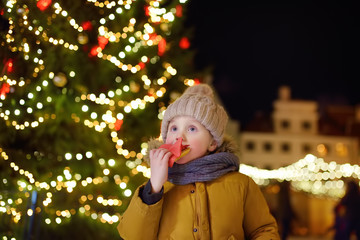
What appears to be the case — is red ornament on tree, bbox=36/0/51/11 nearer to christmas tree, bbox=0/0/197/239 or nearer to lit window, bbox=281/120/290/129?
christmas tree, bbox=0/0/197/239

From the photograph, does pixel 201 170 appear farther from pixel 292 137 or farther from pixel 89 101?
pixel 292 137

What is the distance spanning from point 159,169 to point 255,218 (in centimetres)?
62

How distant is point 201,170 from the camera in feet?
7.02

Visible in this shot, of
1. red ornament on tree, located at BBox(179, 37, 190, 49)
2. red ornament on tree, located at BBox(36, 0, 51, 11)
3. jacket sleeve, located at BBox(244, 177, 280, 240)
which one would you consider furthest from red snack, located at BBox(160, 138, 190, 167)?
red ornament on tree, located at BBox(179, 37, 190, 49)

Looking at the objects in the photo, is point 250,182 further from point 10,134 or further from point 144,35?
point 144,35

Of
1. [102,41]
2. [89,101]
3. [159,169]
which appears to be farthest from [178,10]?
[159,169]

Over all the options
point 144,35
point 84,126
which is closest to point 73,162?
point 84,126

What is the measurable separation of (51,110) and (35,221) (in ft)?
5.61

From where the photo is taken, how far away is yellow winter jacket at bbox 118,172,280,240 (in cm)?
201

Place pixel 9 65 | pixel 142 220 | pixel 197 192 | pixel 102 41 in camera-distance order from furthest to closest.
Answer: pixel 102 41
pixel 9 65
pixel 197 192
pixel 142 220

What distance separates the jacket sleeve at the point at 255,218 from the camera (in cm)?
222

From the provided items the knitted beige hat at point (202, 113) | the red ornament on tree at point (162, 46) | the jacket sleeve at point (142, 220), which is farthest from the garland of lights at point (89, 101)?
the jacket sleeve at point (142, 220)

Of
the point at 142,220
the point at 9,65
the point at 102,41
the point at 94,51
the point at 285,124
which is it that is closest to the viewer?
the point at 142,220

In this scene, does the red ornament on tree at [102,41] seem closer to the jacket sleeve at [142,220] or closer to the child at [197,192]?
the child at [197,192]
